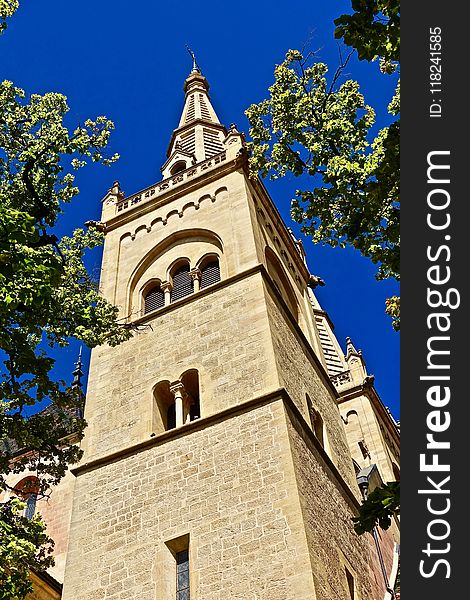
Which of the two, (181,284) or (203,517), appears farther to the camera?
(181,284)

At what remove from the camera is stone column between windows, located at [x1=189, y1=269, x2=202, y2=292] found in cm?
1988

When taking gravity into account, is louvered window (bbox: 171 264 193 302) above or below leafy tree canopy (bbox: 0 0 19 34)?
above

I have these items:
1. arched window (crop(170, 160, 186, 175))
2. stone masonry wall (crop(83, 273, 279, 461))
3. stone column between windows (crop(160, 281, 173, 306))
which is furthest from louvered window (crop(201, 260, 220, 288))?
arched window (crop(170, 160, 186, 175))

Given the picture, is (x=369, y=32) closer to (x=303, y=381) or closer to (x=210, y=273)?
(x=303, y=381)

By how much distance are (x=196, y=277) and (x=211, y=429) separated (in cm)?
601

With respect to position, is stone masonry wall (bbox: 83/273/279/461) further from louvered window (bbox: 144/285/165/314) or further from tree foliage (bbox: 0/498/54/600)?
tree foliage (bbox: 0/498/54/600)

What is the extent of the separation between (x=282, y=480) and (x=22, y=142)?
7.01m

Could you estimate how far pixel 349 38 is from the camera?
9758 millimetres

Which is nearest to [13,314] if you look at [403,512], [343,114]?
[343,114]

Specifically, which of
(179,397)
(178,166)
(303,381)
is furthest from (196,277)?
(178,166)

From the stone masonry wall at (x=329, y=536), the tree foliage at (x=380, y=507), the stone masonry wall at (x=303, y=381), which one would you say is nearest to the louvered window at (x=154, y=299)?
the stone masonry wall at (x=303, y=381)

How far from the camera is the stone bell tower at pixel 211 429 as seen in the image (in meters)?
12.9

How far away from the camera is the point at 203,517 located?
44.3 ft

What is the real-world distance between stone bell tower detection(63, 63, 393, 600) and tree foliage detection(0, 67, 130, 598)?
105 inches
